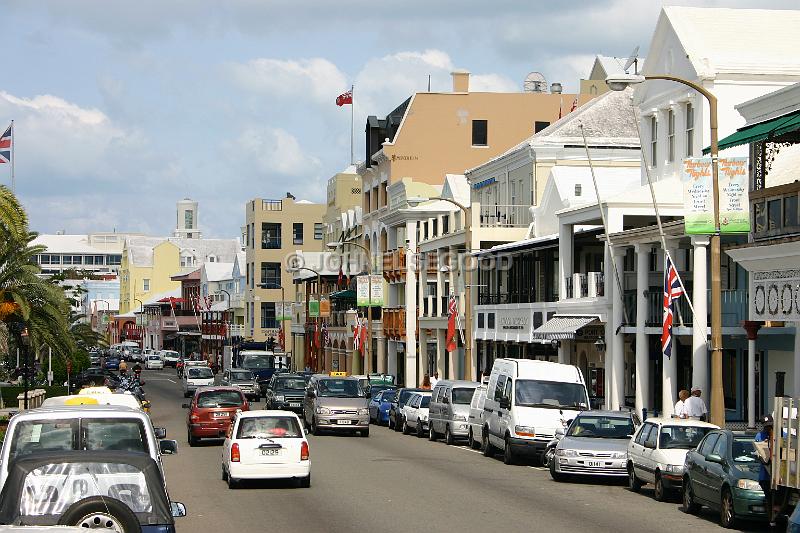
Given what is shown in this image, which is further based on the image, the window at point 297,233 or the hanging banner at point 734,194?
the window at point 297,233

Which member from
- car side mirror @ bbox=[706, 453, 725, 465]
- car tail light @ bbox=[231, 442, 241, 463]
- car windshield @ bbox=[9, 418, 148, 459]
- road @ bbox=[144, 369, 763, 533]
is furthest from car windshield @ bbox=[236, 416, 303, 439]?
car windshield @ bbox=[9, 418, 148, 459]

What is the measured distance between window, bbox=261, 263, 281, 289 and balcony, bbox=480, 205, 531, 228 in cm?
6659

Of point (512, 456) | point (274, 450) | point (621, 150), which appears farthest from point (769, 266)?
point (621, 150)

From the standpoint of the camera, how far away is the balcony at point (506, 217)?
5725 centimetres

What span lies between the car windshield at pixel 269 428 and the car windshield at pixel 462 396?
14.6 metres

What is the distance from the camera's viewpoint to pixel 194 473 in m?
29.1

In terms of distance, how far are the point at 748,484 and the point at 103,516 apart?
1146 cm

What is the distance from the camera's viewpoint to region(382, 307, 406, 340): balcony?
2889 inches

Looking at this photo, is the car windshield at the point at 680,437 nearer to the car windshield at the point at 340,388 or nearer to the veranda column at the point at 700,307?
the veranda column at the point at 700,307

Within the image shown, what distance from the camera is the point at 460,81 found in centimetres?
8231

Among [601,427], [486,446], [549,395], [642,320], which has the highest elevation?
[642,320]

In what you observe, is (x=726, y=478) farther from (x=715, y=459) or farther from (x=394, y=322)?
(x=394, y=322)

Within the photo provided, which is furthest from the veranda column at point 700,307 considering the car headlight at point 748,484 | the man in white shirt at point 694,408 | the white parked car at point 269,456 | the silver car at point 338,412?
the car headlight at point 748,484

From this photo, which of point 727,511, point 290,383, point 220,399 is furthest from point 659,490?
point 290,383
